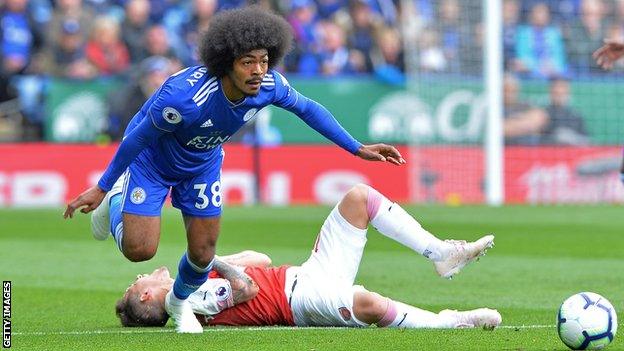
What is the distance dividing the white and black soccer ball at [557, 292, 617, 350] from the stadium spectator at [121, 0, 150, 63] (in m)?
17.2

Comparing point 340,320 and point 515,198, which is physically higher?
point 340,320

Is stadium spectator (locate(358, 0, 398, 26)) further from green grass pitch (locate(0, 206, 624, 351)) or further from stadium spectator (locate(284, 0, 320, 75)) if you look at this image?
green grass pitch (locate(0, 206, 624, 351))

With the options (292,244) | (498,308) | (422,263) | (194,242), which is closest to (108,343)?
(194,242)

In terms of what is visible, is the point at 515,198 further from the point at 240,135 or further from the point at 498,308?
the point at 498,308

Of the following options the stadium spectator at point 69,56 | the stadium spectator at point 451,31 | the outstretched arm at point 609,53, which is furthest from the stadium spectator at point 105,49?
the outstretched arm at point 609,53

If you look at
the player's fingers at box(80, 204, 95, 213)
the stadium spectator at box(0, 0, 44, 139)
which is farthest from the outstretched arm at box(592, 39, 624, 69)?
the stadium spectator at box(0, 0, 44, 139)

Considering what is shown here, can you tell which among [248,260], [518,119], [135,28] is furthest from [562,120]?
[248,260]

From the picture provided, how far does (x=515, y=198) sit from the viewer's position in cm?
2419

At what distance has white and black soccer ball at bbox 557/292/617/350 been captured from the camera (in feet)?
24.9

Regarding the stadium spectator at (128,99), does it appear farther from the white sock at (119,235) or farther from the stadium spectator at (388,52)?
the white sock at (119,235)

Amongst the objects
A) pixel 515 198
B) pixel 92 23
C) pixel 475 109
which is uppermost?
pixel 92 23

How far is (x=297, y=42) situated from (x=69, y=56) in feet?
13.4

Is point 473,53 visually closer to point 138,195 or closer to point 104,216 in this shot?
point 104,216

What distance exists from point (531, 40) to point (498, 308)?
565 inches
